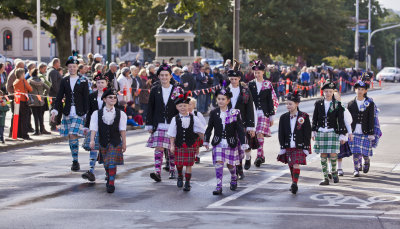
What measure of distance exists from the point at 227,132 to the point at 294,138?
3.18 ft

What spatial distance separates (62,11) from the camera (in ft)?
117

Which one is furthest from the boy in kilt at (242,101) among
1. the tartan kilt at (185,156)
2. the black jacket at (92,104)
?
the black jacket at (92,104)

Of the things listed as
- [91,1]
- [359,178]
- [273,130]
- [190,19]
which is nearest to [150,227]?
[359,178]

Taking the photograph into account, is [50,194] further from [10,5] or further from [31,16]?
[31,16]

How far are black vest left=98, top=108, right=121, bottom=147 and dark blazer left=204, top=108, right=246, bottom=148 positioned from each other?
1.28 m

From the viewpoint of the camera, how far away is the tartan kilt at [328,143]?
12352 mm

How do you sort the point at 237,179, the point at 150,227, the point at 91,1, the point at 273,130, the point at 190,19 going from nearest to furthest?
the point at 150,227, the point at 237,179, the point at 273,130, the point at 91,1, the point at 190,19

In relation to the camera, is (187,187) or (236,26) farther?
(236,26)

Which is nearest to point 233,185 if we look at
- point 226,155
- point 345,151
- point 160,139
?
point 226,155

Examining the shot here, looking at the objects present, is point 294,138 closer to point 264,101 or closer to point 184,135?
point 184,135

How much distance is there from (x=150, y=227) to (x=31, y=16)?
94.9 feet

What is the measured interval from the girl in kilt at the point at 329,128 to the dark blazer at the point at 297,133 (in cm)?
85

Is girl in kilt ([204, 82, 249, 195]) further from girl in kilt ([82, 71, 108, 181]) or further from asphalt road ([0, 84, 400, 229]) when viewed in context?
girl in kilt ([82, 71, 108, 181])

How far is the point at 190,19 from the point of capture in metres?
36.2
